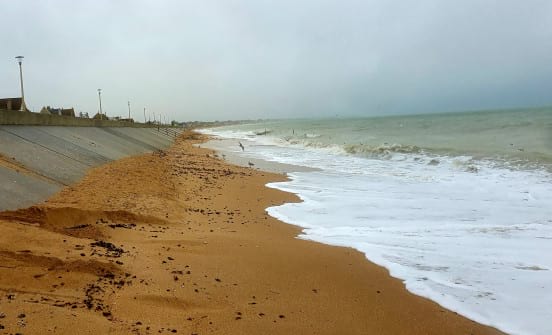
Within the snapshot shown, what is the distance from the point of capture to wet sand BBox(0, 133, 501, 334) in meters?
3.50

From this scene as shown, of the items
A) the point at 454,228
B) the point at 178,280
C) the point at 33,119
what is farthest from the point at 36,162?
the point at 454,228

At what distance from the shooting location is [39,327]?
3021 millimetres

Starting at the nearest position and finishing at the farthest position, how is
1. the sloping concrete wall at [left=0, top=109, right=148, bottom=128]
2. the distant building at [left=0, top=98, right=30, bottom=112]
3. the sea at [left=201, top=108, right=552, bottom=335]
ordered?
the sea at [left=201, top=108, right=552, bottom=335], the sloping concrete wall at [left=0, top=109, right=148, bottom=128], the distant building at [left=0, top=98, right=30, bottom=112]

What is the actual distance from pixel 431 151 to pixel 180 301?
20.8 m

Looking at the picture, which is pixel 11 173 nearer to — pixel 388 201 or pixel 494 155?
pixel 388 201

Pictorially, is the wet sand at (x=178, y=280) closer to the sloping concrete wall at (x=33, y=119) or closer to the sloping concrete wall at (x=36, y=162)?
the sloping concrete wall at (x=36, y=162)

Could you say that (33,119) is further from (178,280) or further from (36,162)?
(178,280)

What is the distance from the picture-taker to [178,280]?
4.46 metres

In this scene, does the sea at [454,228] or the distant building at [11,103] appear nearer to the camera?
the sea at [454,228]

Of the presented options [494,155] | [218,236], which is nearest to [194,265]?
[218,236]

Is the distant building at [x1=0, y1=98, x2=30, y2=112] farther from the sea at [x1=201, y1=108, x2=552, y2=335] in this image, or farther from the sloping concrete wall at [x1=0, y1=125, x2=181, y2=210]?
the sea at [x1=201, y1=108, x2=552, y2=335]

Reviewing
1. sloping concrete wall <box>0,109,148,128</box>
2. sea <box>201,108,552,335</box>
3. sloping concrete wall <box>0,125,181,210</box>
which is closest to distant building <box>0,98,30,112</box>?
sloping concrete wall <box>0,109,148,128</box>

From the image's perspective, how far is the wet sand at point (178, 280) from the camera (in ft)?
11.5

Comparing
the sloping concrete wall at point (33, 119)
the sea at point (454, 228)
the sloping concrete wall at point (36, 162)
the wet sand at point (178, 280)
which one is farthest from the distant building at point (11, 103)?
the wet sand at point (178, 280)
